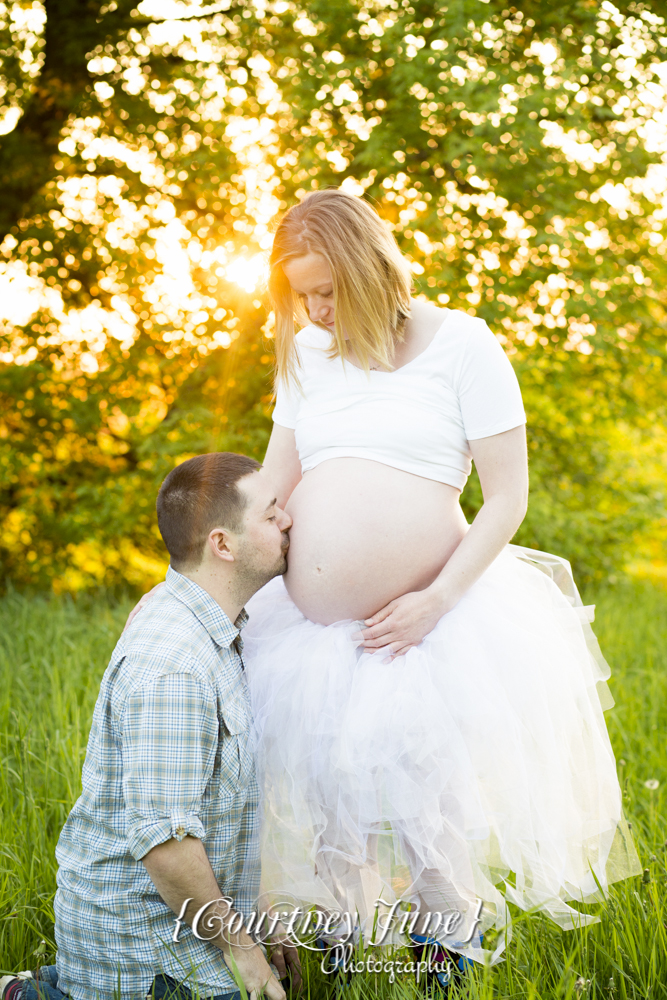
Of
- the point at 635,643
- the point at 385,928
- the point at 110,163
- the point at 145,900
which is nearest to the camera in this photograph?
the point at 145,900

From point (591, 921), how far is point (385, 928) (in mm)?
493

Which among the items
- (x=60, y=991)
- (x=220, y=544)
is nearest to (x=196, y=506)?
(x=220, y=544)

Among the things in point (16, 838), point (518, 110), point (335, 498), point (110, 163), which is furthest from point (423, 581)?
point (110, 163)

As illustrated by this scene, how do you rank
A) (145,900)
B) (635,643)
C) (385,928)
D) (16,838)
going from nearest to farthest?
(145,900) < (385,928) < (16,838) < (635,643)

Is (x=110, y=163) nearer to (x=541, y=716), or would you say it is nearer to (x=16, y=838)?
(x=16, y=838)

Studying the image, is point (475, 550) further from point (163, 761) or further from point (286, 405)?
point (163, 761)

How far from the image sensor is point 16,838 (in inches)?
98.0

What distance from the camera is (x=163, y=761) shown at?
62.4 inches

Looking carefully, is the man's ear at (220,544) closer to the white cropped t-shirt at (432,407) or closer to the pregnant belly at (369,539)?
the pregnant belly at (369,539)

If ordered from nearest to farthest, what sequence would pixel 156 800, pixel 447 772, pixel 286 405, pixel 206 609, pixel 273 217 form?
pixel 156 800
pixel 447 772
pixel 206 609
pixel 286 405
pixel 273 217

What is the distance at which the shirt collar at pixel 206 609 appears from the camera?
1792mm

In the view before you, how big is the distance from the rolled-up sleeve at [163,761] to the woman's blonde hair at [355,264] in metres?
0.95

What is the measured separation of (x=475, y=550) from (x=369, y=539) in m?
0.26

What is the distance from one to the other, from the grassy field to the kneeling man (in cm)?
36
